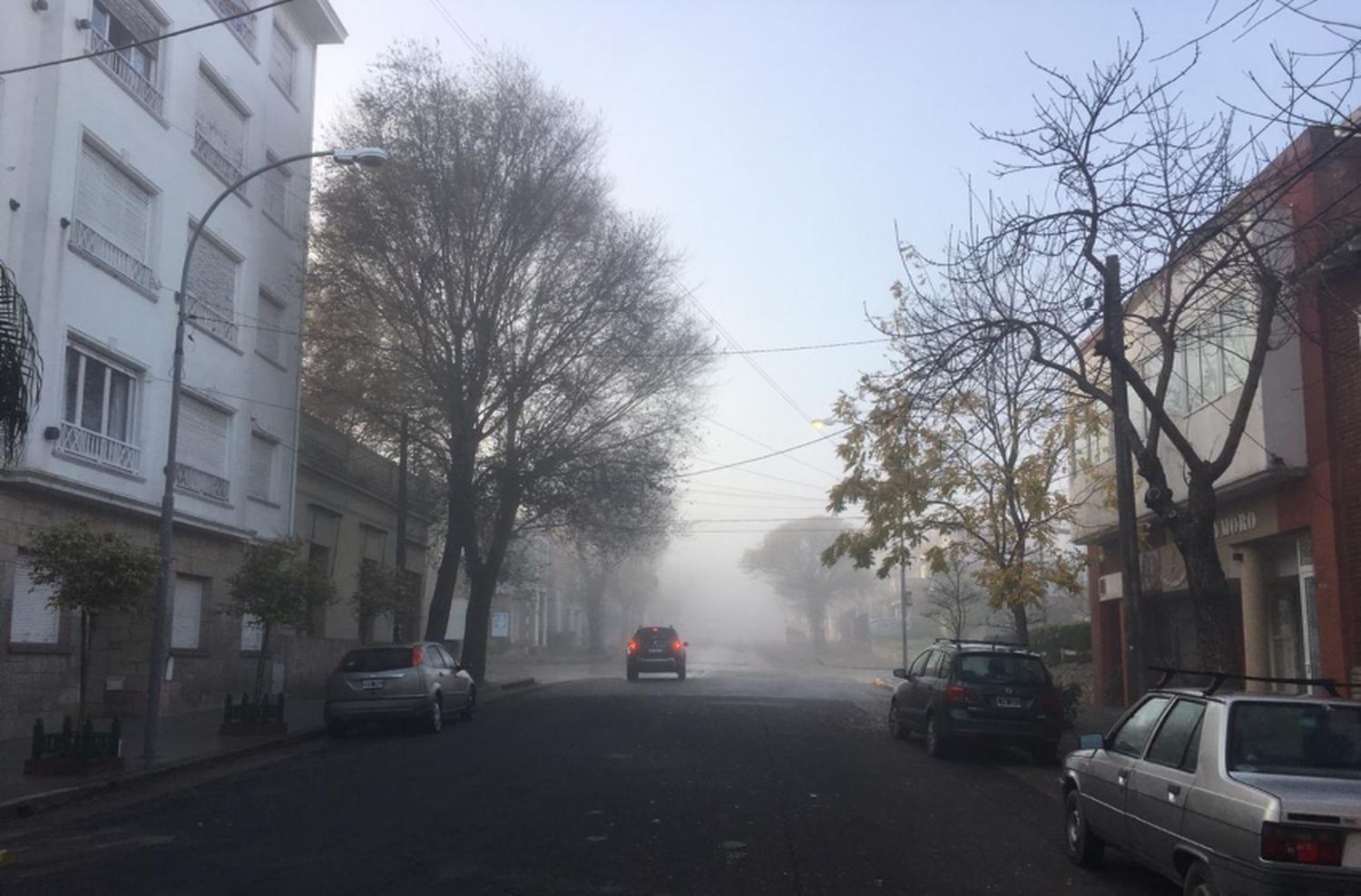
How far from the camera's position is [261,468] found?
28484 mm

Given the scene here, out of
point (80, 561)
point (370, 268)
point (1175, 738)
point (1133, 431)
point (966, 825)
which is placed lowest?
point (966, 825)

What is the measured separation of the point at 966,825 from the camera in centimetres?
1120

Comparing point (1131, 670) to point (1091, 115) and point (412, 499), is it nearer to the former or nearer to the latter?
point (1091, 115)

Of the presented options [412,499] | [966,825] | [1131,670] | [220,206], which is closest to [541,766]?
[966,825]

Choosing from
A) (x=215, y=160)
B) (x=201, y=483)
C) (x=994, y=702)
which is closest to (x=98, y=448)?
(x=201, y=483)

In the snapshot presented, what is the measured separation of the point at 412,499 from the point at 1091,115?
26.1 metres

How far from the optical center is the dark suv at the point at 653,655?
39031 mm

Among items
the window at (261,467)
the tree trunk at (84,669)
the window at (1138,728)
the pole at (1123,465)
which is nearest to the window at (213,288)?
the window at (261,467)

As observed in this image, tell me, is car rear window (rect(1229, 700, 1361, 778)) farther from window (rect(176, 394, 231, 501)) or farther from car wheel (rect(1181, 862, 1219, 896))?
window (rect(176, 394, 231, 501))

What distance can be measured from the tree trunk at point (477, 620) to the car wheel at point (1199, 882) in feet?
90.0

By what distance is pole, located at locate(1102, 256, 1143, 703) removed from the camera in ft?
47.8

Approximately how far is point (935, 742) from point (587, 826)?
758 centimetres

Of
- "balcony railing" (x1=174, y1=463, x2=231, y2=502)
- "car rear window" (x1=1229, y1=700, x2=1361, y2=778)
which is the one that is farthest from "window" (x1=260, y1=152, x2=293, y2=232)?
"car rear window" (x1=1229, y1=700, x2=1361, y2=778)

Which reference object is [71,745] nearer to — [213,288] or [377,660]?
[377,660]
